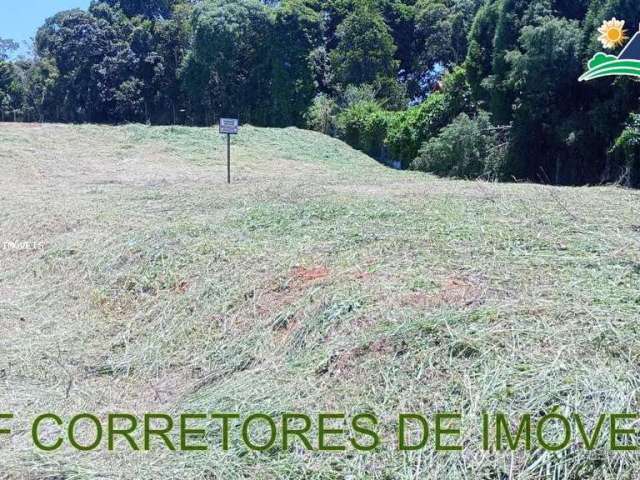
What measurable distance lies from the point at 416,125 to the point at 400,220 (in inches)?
444

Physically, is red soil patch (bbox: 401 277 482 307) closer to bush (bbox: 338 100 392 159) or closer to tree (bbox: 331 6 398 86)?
bush (bbox: 338 100 392 159)

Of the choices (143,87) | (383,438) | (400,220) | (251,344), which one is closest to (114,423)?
(251,344)

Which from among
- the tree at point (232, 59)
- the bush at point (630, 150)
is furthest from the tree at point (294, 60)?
the bush at point (630, 150)

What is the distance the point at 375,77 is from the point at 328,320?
20489mm

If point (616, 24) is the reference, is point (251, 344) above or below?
below

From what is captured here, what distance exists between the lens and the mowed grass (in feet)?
7.13

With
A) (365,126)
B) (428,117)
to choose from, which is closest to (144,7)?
(365,126)

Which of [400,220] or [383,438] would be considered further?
[400,220]

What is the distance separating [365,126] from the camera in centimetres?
1884

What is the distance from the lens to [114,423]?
2598 millimetres

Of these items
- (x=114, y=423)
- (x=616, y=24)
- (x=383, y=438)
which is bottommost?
(x=114, y=423)

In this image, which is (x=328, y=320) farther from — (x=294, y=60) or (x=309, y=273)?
(x=294, y=60)

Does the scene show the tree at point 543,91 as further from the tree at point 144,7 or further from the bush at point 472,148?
the tree at point 144,7

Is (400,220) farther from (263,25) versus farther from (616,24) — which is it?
(263,25)
